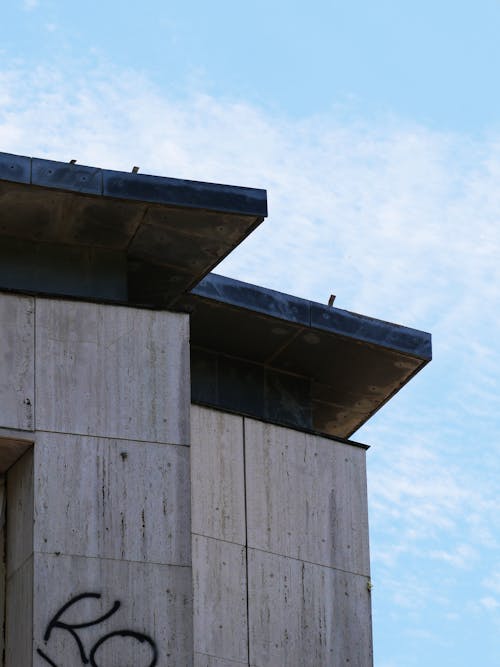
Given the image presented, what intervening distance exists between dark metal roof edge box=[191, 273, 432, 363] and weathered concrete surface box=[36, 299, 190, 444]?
2.82m

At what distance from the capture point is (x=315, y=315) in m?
25.8

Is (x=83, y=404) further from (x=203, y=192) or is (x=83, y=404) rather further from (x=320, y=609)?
(x=320, y=609)

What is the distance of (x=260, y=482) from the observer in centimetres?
2388

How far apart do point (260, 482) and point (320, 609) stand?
5.39 feet

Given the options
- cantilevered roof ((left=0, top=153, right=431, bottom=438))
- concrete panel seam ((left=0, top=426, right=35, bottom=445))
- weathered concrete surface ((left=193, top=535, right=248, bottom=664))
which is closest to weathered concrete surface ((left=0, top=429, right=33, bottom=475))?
concrete panel seam ((left=0, top=426, right=35, bottom=445))

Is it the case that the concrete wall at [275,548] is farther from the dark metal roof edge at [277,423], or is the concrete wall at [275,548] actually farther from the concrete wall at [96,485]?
the concrete wall at [96,485]

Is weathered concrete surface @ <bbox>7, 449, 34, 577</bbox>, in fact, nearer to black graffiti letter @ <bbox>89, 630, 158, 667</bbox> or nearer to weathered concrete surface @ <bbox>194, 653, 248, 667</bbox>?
black graffiti letter @ <bbox>89, 630, 158, 667</bbox>

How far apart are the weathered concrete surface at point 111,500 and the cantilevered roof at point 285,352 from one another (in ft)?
11.1

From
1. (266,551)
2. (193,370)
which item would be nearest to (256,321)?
(193,370)

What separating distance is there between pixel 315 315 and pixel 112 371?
4883 millimetres

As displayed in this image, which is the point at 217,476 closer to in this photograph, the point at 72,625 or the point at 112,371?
the point at 112,371

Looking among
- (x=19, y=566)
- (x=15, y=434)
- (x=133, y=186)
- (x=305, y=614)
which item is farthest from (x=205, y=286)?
(x=19, y=566)

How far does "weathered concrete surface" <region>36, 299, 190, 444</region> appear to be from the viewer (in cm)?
2114

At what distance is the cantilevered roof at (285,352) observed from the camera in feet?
82.7
